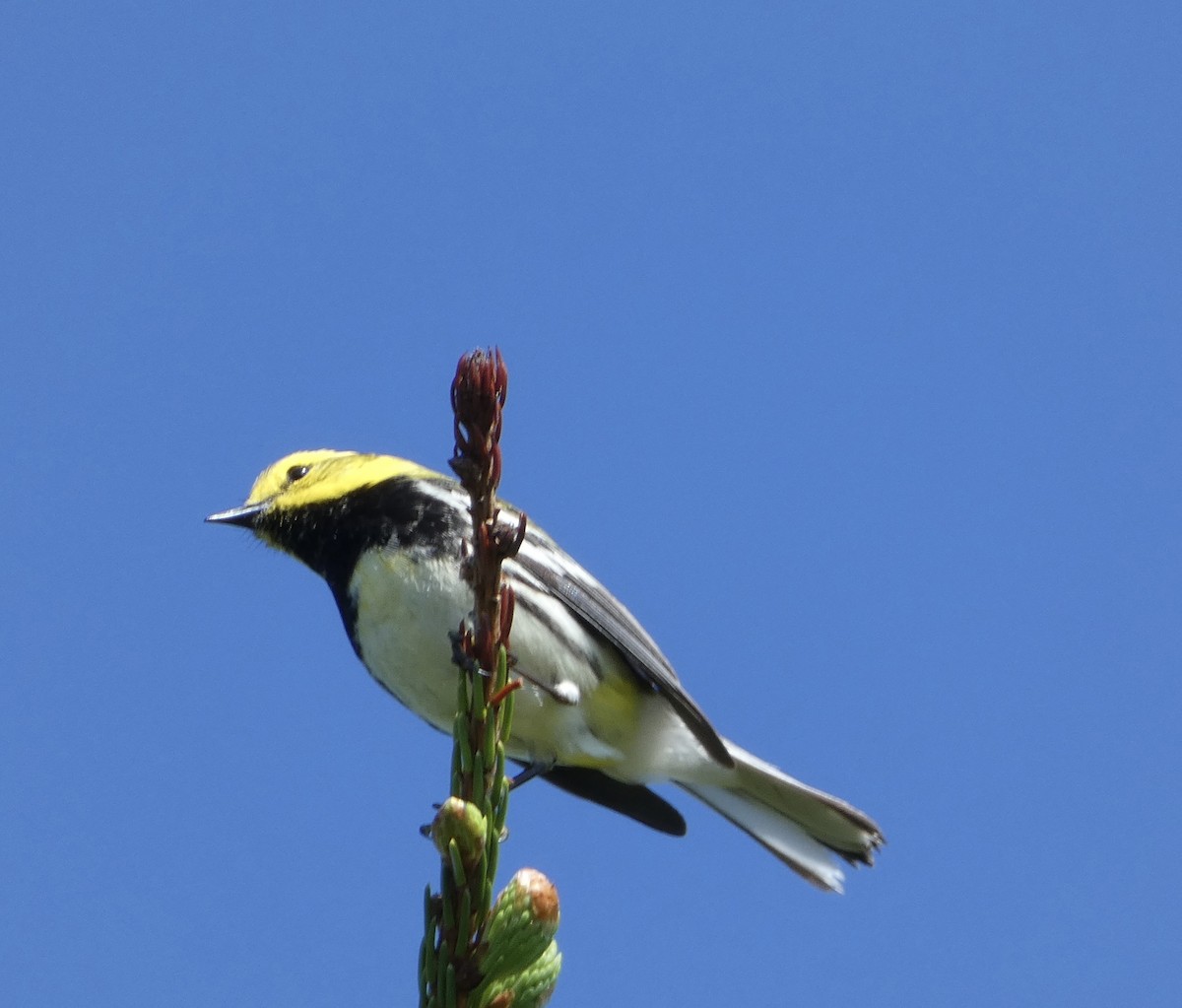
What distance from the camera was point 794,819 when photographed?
192 inches

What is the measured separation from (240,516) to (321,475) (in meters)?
0.31

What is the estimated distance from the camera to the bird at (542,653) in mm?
3951

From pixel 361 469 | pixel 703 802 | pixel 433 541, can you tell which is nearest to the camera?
pixel 433 541

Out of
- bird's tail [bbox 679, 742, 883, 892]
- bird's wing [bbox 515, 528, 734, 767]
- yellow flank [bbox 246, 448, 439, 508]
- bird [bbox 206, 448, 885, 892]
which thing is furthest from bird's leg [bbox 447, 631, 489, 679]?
bird's tail [bbox 679, 742, 883, 892]

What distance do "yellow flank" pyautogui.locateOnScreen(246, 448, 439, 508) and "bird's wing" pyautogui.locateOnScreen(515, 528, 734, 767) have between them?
492 millimetres

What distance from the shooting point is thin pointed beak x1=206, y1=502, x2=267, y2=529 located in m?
4.64

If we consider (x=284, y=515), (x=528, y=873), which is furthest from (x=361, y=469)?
(x=528, y=873)

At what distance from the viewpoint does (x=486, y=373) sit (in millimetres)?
1987

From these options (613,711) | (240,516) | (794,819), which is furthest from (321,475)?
(794,819)

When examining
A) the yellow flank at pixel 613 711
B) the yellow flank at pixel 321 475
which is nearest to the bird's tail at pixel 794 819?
the yellow flank at pixel 613 711

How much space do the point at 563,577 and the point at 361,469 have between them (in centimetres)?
84

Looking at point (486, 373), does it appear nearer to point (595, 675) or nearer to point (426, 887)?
point (426, 887)

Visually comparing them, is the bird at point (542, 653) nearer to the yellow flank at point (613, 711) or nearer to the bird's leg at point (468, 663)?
the yellow flank at point (613, 711)

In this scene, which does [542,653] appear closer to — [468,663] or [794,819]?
[794,819]
